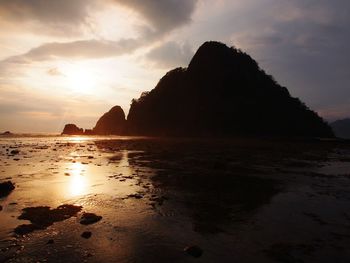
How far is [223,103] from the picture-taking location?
11312 centimetres

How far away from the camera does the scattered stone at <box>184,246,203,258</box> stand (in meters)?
7.45

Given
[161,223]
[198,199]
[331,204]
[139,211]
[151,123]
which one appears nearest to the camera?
[161,223]

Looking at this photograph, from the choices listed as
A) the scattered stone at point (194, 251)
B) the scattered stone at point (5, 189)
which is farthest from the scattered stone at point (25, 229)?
the scattered stone at point (5, 189)

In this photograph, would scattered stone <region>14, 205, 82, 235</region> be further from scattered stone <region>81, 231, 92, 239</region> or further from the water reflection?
the water reflection

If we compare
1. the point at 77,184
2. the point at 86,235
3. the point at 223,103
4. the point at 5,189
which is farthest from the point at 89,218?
the point at 223,103

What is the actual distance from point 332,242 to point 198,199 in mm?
5933

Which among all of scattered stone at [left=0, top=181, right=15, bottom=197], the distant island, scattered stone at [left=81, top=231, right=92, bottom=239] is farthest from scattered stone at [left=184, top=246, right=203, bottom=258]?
the distant island

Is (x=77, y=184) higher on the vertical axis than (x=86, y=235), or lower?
higher

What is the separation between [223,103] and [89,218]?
347 feet

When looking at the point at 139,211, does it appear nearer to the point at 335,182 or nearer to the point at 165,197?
the point at 165,197

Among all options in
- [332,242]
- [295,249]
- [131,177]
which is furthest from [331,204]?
[131,177]

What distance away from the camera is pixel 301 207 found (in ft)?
39.1

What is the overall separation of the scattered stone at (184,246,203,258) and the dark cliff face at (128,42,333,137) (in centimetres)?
9894

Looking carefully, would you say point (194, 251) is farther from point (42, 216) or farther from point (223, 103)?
point (223, 103)
